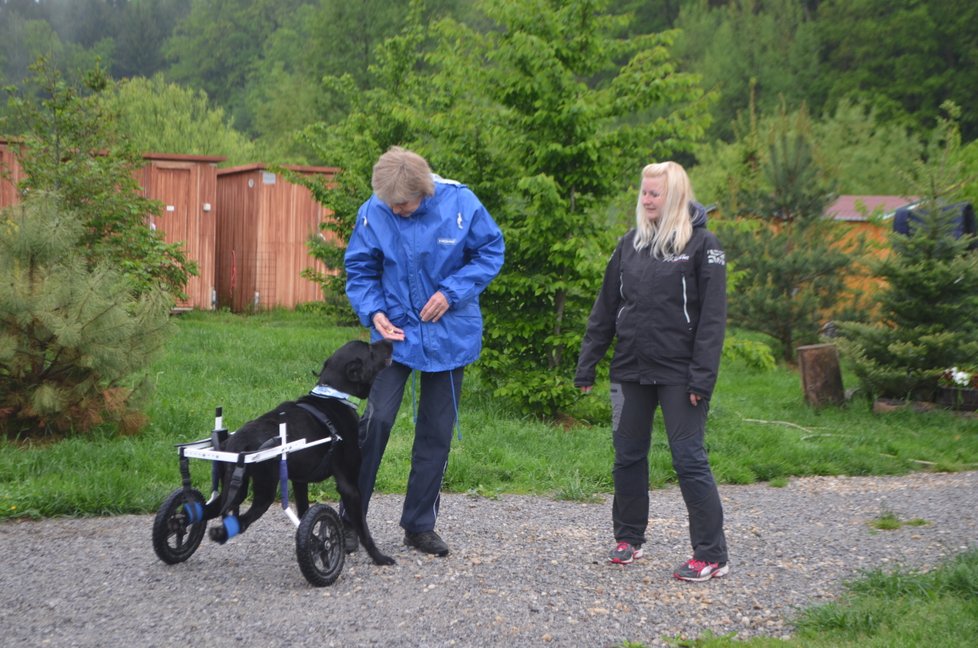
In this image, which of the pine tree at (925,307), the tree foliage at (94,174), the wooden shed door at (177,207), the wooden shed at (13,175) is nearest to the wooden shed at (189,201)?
the wooden shed door at (177,207)

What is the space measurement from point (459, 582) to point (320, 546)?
0.67m

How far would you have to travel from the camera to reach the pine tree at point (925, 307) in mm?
10406

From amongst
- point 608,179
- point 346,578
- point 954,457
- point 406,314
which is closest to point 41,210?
point 406,314

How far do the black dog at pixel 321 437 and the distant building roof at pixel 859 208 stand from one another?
12.0 metres

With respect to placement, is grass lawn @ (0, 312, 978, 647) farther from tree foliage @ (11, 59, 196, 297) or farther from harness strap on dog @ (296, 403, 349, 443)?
harness strap on dog @ (296, 403, 349, 443)

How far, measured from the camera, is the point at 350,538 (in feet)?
16.1

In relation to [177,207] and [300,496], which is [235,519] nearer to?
[300,496]

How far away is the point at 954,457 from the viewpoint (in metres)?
8.83

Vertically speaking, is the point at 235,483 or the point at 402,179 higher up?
the point at 402,179

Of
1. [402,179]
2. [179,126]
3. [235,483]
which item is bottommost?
[235,483]

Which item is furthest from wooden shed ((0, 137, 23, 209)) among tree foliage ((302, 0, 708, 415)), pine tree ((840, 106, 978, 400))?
pine tree ((840, 106, 978, 400))

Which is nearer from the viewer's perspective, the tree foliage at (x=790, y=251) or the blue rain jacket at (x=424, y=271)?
the blue rain jacket at (x=424, y=271)

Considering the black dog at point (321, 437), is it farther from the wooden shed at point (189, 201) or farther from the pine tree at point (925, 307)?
the wooden shed at point (189, 201)

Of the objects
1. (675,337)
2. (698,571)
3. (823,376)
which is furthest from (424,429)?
(823,376)
